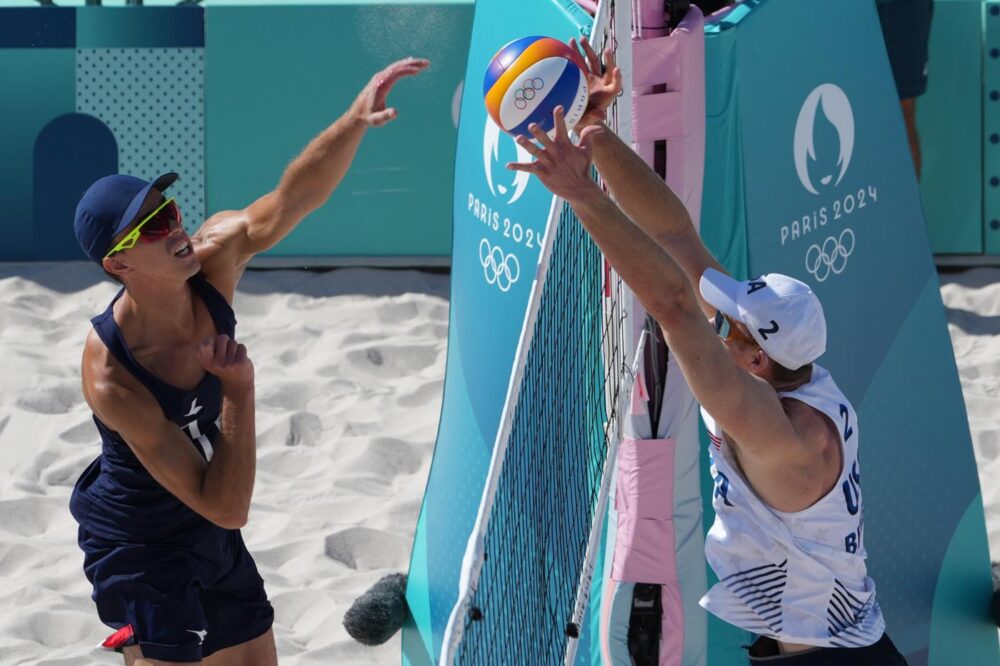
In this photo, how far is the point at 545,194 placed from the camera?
387cm

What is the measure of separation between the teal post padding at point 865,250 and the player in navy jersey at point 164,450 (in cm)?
122

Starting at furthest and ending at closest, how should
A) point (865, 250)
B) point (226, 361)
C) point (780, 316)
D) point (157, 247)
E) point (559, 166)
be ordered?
point (865, 250)
point (157, 247)
point (226, 361)
point (780, 316)
point (559, 166)

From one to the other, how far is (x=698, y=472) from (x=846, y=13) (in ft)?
4.13

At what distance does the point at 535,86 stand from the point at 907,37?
4.29 meters

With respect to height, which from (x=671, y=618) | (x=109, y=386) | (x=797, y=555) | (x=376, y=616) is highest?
(x=109, y=386)

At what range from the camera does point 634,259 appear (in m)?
Answer: 2.90

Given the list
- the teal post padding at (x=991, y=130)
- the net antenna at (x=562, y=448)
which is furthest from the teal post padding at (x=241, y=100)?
the net antenna at (x=562, y=448)

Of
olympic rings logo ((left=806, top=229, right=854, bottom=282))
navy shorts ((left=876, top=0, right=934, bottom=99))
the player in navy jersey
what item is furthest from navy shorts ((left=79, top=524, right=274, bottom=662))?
navy shorts ((left=876, top=0, right=934, bottom=99))

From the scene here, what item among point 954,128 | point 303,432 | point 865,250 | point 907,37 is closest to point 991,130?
point 954,128

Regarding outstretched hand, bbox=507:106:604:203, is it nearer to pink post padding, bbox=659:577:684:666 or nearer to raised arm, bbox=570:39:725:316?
raised arm, bbox=570:39:725:316

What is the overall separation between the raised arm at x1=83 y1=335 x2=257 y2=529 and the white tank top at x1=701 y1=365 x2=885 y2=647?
103 centimetres

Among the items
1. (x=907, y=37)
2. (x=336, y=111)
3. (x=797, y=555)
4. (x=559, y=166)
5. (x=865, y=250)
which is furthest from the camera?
(x=336, y=111)

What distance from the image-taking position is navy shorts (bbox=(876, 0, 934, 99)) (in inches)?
272

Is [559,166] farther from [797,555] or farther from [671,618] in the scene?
[671,618]
